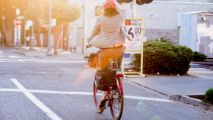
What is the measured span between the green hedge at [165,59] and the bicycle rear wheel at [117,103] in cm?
987

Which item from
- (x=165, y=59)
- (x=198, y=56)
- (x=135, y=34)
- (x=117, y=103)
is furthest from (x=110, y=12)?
(x=198, y=56)

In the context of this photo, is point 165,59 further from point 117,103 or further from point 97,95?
point 117,103

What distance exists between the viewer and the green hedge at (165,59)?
749 inches

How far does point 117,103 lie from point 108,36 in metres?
1.14

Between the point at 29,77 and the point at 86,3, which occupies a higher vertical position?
the point at 86,3

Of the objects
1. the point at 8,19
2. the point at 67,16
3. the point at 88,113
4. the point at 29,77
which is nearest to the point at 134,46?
the point at 29,77

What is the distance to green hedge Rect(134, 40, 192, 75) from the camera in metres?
19.0

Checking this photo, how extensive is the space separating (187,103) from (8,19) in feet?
189

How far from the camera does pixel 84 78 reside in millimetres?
17641

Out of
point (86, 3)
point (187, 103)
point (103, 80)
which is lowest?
point (187, 103)

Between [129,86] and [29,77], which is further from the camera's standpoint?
[29,77]

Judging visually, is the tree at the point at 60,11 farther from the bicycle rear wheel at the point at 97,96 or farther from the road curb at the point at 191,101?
the bicycle rear wheel at the point at 97,96

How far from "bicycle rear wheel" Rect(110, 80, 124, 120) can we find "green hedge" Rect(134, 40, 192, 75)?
389 inches

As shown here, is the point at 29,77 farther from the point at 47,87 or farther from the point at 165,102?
the point at 165,102
